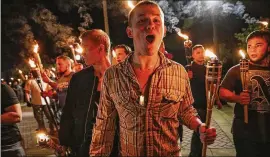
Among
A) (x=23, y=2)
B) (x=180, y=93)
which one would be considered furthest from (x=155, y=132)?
(x=23, y=2)

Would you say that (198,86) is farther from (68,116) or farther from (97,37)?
(68,116)

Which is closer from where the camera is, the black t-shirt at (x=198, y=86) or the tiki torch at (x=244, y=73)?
the tiki torch at (x=244, y=73)

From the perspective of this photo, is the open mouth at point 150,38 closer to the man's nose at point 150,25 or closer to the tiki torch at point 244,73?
the man's nose at point 150,25

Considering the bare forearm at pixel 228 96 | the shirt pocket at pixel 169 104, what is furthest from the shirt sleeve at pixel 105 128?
the bare forearm at pixel 228 96

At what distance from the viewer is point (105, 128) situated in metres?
2.87

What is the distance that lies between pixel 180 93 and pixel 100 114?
0.75 metres

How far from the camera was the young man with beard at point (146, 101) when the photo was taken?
2643mm

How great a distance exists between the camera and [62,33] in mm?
18844

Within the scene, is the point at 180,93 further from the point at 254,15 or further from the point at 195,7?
the point at 254,15

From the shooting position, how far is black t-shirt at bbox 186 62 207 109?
6.24 meters

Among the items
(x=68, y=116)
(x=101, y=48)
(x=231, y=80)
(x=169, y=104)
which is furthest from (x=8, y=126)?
(x=231, y=80)

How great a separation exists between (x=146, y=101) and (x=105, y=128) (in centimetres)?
49

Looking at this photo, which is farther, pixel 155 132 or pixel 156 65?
pixel 156 65

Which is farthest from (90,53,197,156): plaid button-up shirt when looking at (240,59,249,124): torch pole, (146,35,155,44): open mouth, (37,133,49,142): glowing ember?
(37,133,49,142): glowing ember
